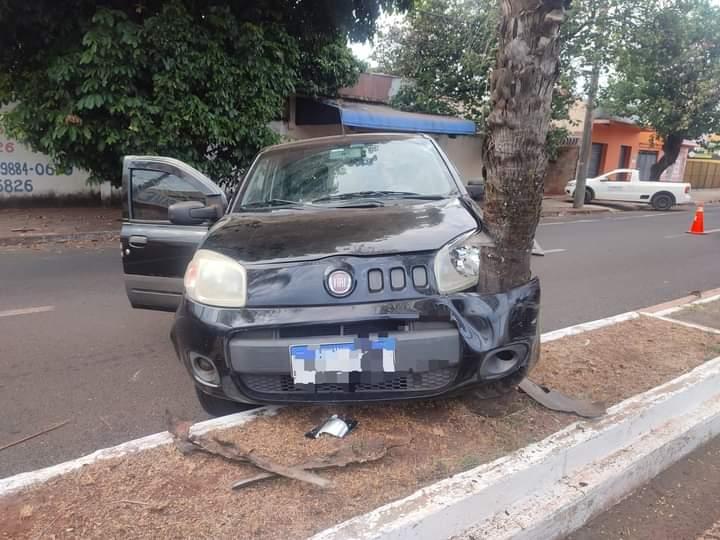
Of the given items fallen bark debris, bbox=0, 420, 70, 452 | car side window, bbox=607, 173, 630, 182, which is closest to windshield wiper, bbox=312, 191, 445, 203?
fallen bark debris, bbox=0, 420, 70, 452

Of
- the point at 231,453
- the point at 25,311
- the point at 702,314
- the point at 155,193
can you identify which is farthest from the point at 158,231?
the point at 702,314

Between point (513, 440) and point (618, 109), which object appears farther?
point (618, 109)

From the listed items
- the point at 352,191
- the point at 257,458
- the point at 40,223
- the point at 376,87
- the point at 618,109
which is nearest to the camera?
the point at 257,458

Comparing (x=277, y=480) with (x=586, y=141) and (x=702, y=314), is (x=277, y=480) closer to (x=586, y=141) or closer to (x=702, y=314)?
(x=702, y=314)

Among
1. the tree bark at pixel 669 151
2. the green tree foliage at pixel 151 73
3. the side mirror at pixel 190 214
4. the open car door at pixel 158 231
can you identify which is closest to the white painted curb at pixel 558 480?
the side mirror at pixel 190 214

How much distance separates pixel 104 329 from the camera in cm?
482

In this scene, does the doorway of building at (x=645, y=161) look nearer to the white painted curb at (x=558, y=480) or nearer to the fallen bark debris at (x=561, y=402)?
the white painted curb at (x=558, y=480)

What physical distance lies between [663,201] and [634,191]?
1020 mm

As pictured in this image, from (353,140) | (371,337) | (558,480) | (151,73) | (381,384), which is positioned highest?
(151,73)

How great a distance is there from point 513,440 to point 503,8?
205 cm

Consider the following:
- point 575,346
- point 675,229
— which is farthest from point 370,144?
point 675,229

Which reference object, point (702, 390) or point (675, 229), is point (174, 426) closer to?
point (702, 390)

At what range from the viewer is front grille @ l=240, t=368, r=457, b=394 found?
7.99 feet

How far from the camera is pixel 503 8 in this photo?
2.57 metres
